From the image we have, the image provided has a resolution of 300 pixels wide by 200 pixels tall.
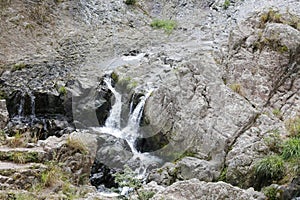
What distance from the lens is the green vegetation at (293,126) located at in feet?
24.9

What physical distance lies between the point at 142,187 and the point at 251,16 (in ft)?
20.5

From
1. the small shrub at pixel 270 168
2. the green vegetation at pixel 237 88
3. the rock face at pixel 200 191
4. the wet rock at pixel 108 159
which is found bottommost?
the wet rock at pixel 108 159

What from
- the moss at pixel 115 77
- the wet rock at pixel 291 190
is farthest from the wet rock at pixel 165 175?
the moss at pixel 115 77

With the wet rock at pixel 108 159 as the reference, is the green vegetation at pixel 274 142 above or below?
above

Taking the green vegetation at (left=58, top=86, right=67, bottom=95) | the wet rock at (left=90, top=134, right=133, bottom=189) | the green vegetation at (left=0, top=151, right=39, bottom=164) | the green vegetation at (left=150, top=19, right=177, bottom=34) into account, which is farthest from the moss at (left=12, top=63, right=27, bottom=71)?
the green vegetation at (left=0, top=151, right=39, bottom=164)

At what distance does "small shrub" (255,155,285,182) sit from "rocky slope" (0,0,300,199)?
0.02 metres

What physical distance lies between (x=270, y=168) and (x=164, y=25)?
310 inches

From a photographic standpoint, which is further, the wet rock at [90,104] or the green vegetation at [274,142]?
the wet rock at [90,104]

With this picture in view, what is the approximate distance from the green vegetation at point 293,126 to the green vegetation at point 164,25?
6.49 meters

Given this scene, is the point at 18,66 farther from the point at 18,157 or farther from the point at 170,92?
the point at 18,157

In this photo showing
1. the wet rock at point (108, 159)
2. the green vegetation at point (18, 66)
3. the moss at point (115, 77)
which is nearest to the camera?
the wet rock at point (108, 159)

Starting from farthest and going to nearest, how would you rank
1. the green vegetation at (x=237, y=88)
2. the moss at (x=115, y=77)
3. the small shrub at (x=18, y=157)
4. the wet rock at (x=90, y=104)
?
the moss at (x=115, y=77) < the wet rock at (x=90, y=104) < the green vegetation at (x=237, y=88) < the small shrub at (x=18, y=157)

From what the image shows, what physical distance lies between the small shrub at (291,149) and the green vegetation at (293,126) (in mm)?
303

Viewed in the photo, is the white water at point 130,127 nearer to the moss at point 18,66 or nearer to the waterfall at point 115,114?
the waterfall at point 115,114
